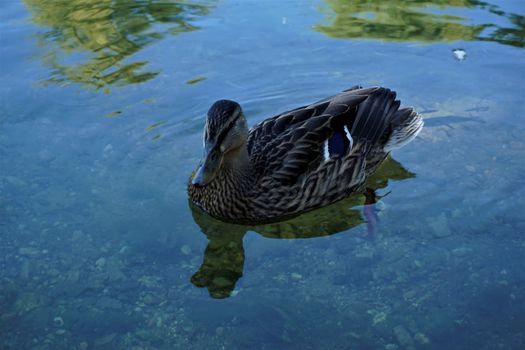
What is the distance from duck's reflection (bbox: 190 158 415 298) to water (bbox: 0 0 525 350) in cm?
2

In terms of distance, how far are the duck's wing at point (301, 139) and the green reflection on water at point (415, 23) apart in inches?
131

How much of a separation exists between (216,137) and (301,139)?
951mm

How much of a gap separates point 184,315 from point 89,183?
7.24 ft

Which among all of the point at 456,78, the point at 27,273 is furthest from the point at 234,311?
the point at 456,78

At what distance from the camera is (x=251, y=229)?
6.55m

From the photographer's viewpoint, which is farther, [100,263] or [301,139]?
[301,139]

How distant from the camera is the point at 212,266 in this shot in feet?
19.7

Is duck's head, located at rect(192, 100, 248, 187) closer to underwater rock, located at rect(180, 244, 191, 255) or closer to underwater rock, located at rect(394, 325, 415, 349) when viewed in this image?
underwater rock, located at rect(180, 244, 191, 255)

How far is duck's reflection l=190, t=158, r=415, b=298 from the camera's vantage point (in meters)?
5.86

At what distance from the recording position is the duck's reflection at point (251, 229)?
5863 mm

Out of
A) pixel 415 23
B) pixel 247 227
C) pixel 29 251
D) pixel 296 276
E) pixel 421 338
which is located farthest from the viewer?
pixel 415 23

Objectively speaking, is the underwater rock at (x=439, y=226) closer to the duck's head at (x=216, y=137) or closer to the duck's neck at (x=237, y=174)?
the duck's neck at (x=237, y=174)

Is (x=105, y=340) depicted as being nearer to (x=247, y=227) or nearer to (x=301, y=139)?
(x=247, y=227)

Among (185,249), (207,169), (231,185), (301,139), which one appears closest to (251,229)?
(231,185)
